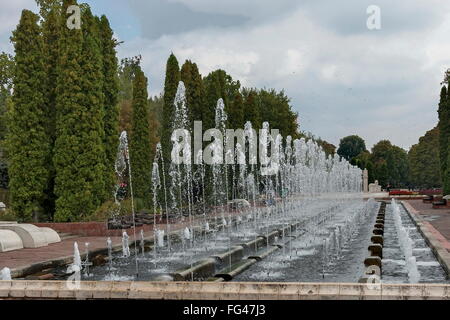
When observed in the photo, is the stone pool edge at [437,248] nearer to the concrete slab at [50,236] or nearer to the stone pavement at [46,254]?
the stone pavement at [46,254]

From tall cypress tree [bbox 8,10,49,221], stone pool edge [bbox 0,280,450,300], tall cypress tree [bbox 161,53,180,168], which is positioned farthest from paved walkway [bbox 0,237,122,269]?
tall cypress tree [bbox 161,53,180,168]

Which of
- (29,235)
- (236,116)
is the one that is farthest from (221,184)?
(29,235)

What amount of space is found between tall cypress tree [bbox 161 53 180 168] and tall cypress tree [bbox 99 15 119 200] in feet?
14.9

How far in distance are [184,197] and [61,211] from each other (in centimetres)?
1201

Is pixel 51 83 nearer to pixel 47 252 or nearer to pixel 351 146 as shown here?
pixel 47 252

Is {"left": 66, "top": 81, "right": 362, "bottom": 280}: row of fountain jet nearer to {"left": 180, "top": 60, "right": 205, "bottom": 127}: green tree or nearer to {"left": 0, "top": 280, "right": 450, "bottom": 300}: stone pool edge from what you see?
{"left": 180, "top": 60, "right": 205, "bottom": 127}: green tree

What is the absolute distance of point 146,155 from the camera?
27.7 metres

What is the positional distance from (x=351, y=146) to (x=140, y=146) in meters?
85.0

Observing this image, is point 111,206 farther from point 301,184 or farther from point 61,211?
point 301,184

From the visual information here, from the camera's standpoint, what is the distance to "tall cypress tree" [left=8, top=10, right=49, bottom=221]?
20250 millimetres

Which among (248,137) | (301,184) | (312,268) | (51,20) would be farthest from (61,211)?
(301,184)

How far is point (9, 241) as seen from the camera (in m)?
14.4
